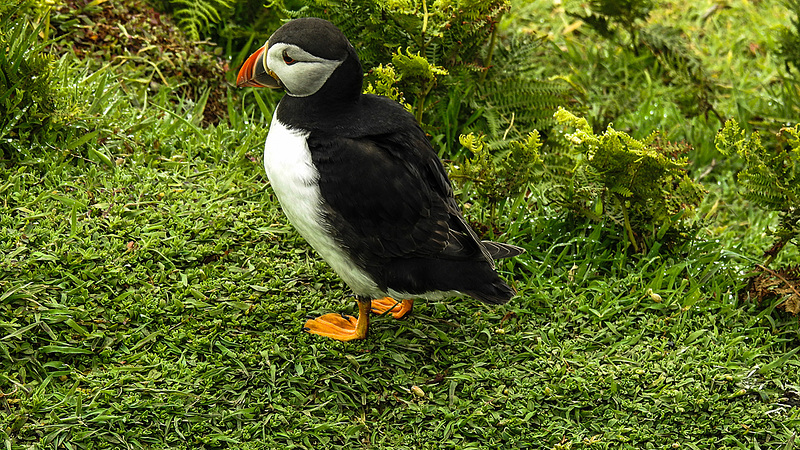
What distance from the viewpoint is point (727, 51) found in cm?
705

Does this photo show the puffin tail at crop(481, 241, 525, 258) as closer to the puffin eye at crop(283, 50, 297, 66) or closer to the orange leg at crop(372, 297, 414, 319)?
the orange leg at crop(372, 297, 414, 319)

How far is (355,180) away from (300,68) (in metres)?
0.56

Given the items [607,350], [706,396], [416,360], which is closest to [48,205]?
[416,360]

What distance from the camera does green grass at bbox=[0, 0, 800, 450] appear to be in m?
3.46

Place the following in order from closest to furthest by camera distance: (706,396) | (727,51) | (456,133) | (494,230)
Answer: (706,396), (494,230), (456,133), (727,51)

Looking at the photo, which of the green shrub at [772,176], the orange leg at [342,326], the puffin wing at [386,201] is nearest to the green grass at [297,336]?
the orange leg at [342,326]

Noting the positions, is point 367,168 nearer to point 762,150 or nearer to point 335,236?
point 335,236

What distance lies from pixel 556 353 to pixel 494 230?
0.95m

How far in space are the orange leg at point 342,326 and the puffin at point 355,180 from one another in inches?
4.5

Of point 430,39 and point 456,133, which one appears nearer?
point 430,39

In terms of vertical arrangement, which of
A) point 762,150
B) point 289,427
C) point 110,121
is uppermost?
point 762,150

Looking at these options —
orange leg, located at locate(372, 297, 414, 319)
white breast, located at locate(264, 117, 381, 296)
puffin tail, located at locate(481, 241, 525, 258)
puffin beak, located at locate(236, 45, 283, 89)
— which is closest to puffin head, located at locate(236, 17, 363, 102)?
puffin beak, located at locate(236, 45, 283, 89)

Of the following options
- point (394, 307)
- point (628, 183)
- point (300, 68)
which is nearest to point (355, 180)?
point (300, 68)

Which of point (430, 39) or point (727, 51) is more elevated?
point (430, 39)
